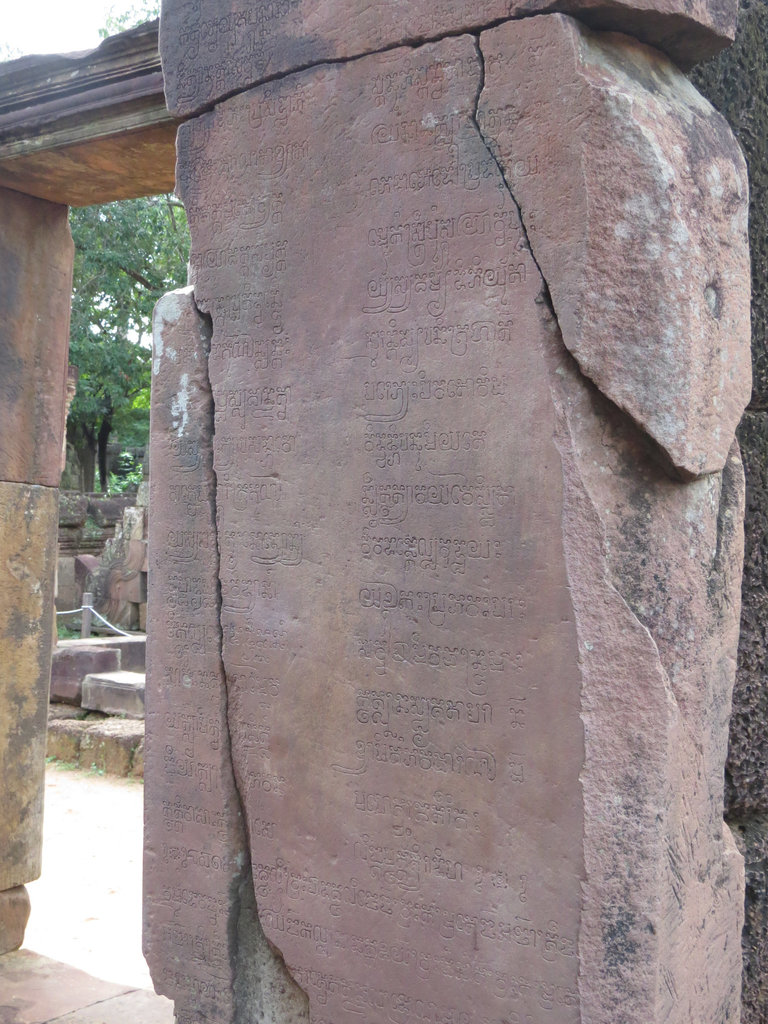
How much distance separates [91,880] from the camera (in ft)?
16.8

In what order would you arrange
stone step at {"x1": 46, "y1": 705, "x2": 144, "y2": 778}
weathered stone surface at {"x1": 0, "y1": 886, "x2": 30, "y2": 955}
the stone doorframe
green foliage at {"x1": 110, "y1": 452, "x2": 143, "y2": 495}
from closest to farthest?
the stone doorframe → weathered stone surface at {"x1": 0, "y1": 886, "x2": 30, "y2": 955} → stone step at {"x1": 46, "y1": 705, "x2": 144, "y2": 778} → green foliage at {"x1": 110, "y1": 452, "x2": 143, "y2": 495}

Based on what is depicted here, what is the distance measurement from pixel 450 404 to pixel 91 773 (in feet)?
19.4

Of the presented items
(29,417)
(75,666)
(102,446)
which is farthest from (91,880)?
(102,446)

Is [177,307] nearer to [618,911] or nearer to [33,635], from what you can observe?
[618,911]

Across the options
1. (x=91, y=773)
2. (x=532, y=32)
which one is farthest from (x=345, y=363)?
(x=91, y=773)

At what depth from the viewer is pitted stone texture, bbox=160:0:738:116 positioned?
1818 mm

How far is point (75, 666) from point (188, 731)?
6.46m

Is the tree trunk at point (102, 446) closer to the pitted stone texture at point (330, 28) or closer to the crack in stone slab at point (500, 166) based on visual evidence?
the pitted stone texture at point (330, 28)

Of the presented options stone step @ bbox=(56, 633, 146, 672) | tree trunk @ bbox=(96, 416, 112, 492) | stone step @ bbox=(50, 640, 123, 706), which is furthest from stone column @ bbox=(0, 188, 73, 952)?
tree trunk @ bbox=(96, 416, 112, 492)

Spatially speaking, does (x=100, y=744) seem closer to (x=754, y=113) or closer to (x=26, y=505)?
(x=26, y=505)

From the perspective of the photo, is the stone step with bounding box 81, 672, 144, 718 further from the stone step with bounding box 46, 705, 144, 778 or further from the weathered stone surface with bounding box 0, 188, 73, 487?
the weathered stone surface with bounding box 0, 188, 73, 487

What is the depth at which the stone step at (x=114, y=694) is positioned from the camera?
25.0 ft

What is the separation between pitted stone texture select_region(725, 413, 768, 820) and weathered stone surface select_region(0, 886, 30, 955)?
254cm

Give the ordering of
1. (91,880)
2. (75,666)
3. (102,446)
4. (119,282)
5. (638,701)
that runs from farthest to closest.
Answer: (102,446), (119,282), (75,666), (91,880), (638,701)
